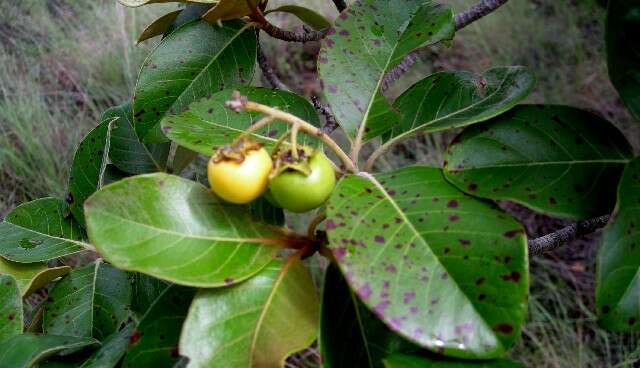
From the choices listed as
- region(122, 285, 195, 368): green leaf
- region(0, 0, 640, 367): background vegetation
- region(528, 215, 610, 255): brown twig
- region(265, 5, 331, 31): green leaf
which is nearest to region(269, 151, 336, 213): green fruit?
region(122, 285, 195, 368): green leaf

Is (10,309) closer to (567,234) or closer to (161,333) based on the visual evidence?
(161,333)

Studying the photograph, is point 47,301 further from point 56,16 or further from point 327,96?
point 56,16

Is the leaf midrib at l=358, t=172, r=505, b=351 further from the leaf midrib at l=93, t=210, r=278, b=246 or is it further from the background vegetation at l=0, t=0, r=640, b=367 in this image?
the background vegetation at l=0, t=0, r=640, b=367

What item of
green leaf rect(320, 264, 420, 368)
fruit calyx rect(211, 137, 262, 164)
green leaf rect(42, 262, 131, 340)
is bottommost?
green leaf rect(42, 262, 131, 340)

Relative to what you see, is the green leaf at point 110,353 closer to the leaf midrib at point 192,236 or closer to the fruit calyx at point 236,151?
the leaf midrib at point 192,236

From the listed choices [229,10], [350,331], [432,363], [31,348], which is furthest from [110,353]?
[229,10]

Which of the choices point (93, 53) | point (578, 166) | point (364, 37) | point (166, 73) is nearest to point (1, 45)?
point (93, 53)

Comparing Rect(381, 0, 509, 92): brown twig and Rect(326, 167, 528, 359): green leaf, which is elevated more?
Rect(381, 0, 509, 92): brown twig
